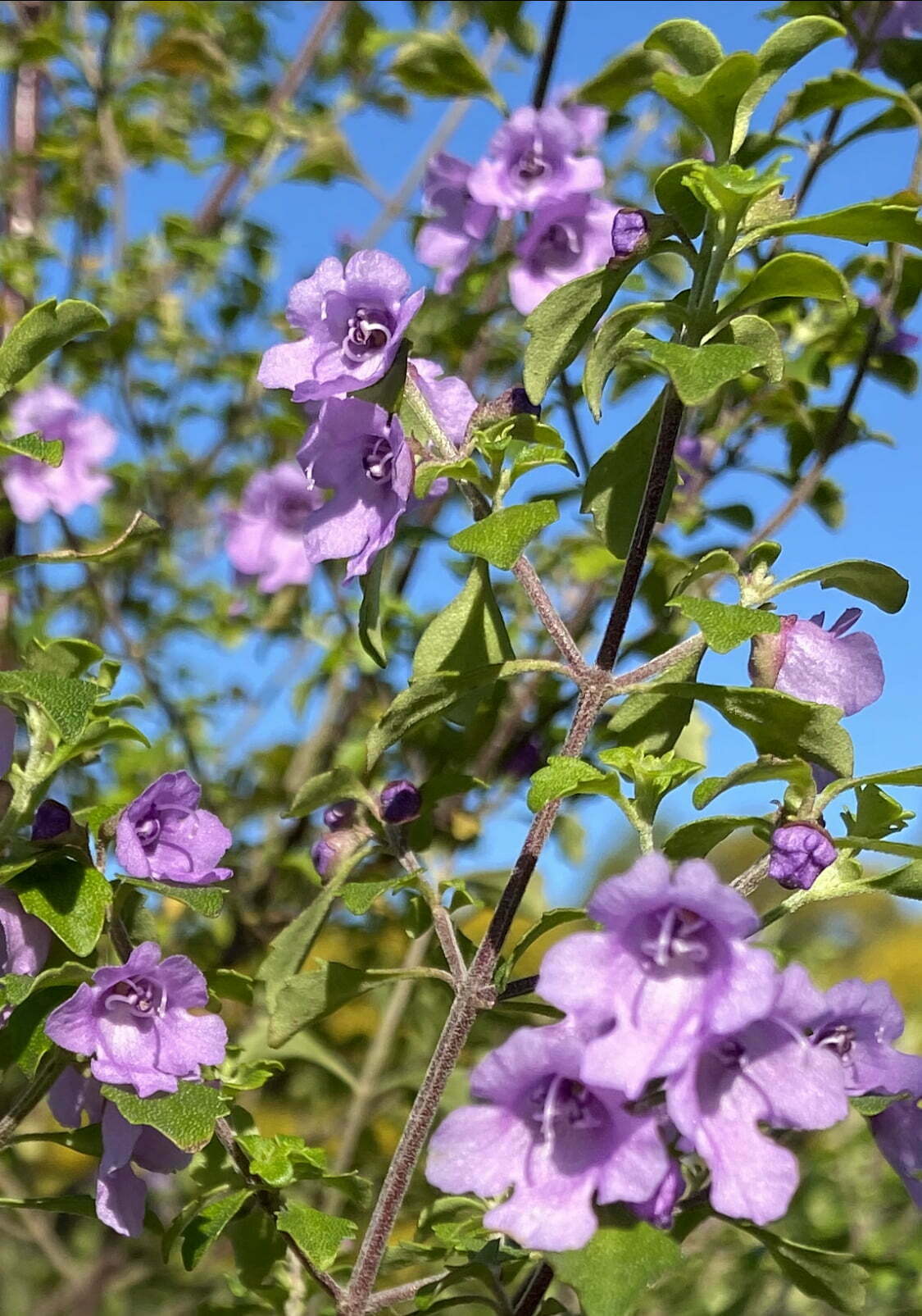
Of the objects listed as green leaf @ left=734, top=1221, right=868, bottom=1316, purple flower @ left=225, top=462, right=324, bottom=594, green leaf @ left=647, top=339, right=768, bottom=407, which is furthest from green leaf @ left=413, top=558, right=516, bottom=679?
purple flower @ left=225, top=462, right=324, bottom=594

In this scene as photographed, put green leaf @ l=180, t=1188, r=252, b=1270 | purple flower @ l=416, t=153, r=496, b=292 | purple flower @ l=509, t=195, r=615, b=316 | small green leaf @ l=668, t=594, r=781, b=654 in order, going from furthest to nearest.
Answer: purple flower @ l=416, t=153, r=496, b=292 < purple flower @ l=509, t=195, r=615, b=316 < green leaf @ l=180, t=1188, r=252, b=1270 < small green leaf @ l=668, t=594, r=781, b=654

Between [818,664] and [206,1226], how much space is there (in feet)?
2.03

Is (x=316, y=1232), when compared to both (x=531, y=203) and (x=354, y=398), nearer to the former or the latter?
(x=354, y=398)

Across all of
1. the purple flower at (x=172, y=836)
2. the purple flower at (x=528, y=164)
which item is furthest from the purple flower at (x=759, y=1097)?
the purple flower at (x=528, y=164)

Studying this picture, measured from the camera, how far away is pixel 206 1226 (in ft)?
3.26

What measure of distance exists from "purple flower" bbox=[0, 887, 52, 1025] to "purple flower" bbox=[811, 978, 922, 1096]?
1.86 feet

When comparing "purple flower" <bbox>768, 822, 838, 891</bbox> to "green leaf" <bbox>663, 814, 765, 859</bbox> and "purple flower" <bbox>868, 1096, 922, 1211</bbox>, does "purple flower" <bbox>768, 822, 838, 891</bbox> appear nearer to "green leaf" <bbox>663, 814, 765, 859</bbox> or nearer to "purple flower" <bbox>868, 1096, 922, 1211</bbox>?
"green leaf" <bbox>663, 814, 765, 859</bbox>

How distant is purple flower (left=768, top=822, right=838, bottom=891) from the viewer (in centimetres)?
90

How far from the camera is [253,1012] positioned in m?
2.13

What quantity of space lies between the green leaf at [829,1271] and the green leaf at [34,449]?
2.59ft

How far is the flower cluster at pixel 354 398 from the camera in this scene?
101 cm

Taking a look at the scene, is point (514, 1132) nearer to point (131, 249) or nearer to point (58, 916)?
point (58, 916)

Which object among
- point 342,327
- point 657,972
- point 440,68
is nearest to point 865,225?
point 342,327

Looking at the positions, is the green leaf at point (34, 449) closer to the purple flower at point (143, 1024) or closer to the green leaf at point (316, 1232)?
the purple flower at point (143, 1024)
